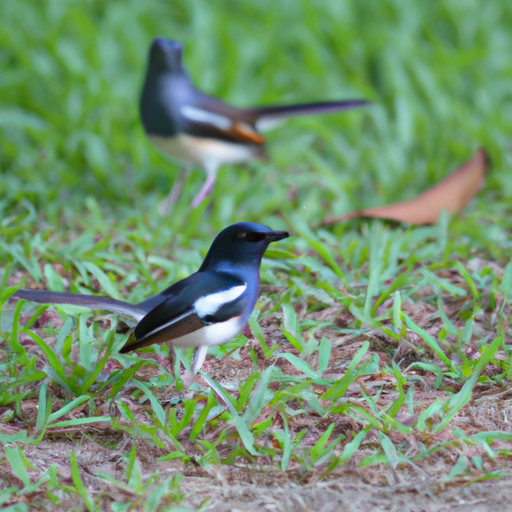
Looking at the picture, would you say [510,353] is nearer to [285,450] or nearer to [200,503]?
[285,450]

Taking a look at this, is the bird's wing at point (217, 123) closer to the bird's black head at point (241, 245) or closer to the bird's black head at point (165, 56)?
the bird's black head at point (165, 56)

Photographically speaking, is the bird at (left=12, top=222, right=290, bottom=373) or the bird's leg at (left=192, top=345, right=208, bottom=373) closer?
the bird at (left=12, top=222, right=290, bottom=373)

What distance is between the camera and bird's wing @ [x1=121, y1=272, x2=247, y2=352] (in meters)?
2.84

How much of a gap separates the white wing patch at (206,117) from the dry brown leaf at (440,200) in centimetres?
88

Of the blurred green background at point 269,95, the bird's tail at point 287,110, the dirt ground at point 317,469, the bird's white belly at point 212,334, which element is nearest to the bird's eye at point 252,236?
the bird's white belly at point 212,334

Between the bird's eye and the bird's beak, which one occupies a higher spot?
the bird's beak

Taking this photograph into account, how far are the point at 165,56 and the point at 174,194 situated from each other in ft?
2.82

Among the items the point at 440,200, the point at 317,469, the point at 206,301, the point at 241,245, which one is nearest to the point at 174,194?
the point at 440,200

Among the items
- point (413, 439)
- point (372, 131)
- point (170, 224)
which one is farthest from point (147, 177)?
point (413, 439)

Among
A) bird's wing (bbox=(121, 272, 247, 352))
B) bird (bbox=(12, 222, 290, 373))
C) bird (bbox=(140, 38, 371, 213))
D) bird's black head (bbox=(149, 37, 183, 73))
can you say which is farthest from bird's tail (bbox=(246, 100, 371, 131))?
bird's wing (bbox=(121, 272, 247, 352))

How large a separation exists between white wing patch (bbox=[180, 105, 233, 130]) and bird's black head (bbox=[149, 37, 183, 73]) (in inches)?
10.9

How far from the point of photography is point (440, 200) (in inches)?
196

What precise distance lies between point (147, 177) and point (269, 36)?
5.94ft

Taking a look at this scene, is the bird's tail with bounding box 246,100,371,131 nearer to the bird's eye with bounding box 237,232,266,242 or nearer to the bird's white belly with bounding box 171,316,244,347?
the bird's eye with bounding box 237,232,266,242
